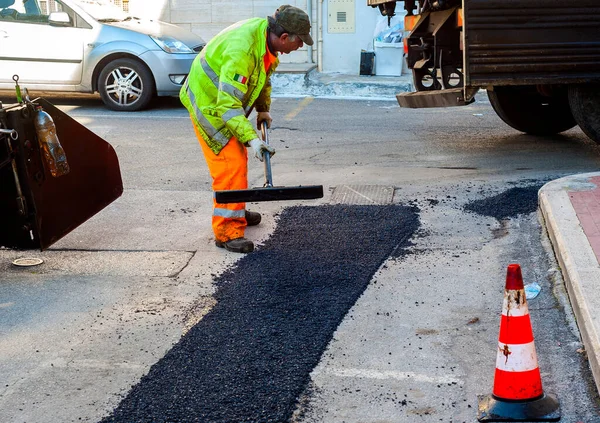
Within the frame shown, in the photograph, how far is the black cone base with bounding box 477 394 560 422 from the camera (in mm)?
3404

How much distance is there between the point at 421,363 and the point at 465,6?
13.4ft

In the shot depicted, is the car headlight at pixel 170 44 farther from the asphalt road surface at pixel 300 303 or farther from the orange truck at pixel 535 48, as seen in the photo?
the orange truck at pixel 535 48

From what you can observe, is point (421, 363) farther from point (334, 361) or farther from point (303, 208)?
point (303, 208)

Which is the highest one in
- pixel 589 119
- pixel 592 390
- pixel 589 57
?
pixel 589 57

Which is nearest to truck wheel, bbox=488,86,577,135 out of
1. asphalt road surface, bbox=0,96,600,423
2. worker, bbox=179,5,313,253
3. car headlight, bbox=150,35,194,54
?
asphalt road surface, bbox=0,96,600,423

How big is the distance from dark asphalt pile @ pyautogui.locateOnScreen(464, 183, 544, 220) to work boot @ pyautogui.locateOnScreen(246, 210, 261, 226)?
1548 mm

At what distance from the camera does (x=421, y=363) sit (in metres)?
3.96

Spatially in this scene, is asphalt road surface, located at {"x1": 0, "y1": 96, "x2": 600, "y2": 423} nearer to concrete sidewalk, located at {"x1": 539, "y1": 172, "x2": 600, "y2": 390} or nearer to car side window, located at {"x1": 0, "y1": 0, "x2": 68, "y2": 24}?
concrete sidewalk, located at {"x1": 539, "y1": 172, "x2": 600, "y2": 390}

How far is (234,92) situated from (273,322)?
159 centimetres

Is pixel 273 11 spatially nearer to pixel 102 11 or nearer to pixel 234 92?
pixel 102 11

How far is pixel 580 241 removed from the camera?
512cm

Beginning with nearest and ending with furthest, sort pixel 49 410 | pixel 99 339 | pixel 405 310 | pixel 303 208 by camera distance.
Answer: pixel 49 410 < pixel 99 339 < pixel 405 310 < pixel 303 208

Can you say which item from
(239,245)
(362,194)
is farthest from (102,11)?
(239,245)

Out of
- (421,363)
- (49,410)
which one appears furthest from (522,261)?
(49,410)
